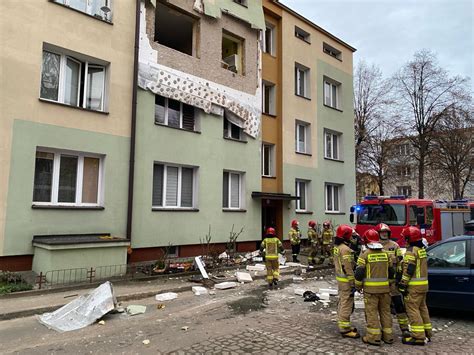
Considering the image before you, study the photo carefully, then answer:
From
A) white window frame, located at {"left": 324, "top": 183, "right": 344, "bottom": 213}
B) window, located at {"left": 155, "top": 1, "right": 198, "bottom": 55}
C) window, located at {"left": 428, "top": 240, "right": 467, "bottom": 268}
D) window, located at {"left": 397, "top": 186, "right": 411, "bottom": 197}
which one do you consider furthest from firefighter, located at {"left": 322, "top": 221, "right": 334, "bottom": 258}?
window, located at {"left": 397, "top": 186, "right": 411, "bottom": 197}

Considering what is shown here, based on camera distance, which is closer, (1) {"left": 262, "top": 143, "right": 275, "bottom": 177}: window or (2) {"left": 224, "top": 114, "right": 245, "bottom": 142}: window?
(2) {"left": 224, "top": 114, "right": 245, "bottom": 142}: window

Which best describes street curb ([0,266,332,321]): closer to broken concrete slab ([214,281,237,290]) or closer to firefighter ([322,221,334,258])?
broken concrete slab ([214,281,237,290])

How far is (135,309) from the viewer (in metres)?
7.40

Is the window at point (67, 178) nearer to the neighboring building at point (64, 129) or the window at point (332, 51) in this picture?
the neighboring building at point (64, 129)

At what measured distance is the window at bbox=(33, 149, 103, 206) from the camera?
33.4ft

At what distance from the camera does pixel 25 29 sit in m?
9.84

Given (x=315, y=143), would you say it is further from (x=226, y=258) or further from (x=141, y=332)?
(x=141, y=332)

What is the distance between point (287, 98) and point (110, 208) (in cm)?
1053

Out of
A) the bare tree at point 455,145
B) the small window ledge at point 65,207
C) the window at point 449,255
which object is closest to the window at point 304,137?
the small window ledge at point 65,207

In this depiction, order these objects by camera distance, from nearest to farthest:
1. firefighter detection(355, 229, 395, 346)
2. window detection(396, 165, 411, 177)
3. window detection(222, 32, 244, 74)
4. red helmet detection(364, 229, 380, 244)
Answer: firefighter detection(355, 229, 395, 346) < red helmet detection(364, 229, 380, 244) < window detection(222, 32, 244, 74) < window detection(396, 165, 411, 177)

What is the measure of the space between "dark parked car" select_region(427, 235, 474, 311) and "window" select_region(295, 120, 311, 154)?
12.2 m

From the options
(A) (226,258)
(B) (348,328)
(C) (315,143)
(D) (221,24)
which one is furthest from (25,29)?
(C) (315,143)

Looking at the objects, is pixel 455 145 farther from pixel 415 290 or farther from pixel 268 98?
pixel 415 290

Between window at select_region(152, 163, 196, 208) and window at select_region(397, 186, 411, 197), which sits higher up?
window at select_region(397, 186, 411, 197)
